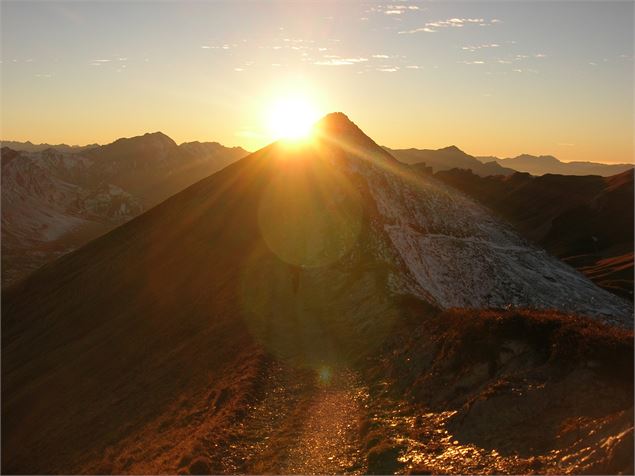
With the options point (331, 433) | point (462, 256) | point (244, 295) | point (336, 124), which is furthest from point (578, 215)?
point (331, 433)

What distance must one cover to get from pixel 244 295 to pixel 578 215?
12140 centimetres

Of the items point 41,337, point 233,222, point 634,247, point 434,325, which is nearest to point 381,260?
point 434,325

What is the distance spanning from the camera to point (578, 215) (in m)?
132

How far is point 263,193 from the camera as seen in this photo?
58.6 metres

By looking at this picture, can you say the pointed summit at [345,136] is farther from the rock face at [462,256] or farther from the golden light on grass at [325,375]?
the golden light on grass at [325,375]

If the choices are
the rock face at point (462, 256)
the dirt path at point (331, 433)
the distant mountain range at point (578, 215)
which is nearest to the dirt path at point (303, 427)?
the dirt path at point (331, 433)

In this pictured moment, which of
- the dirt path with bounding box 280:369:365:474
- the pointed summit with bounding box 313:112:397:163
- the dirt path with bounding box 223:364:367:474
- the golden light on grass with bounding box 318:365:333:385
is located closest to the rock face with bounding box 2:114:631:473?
the pointed summit with bounding box 313:112:397:163

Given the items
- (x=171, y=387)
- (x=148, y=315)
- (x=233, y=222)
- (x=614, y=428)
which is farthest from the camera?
(x=233, y=222)

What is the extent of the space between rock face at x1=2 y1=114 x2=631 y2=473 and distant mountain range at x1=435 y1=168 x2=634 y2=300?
1490 inches

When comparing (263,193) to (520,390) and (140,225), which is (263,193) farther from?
(520,390)

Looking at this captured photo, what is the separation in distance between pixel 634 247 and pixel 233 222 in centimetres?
9693

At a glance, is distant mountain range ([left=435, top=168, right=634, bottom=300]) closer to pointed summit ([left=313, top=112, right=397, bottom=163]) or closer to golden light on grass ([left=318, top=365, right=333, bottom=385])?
pointed summit ([left=313, top=112, right=397, bottom=163])

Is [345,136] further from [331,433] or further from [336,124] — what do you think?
[331,433]

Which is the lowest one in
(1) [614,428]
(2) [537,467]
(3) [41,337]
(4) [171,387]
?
(3) [41,337]
